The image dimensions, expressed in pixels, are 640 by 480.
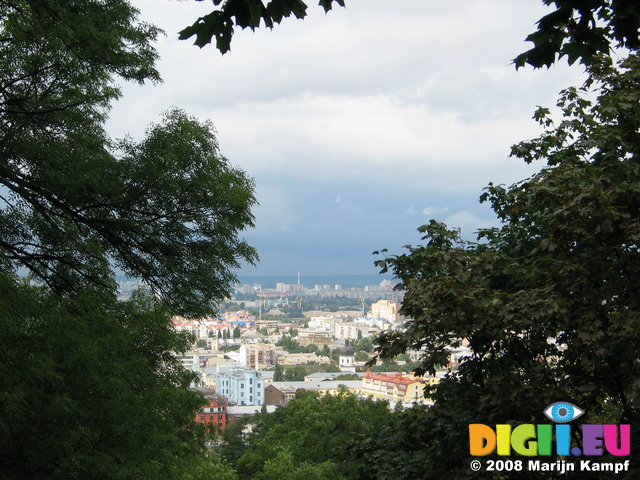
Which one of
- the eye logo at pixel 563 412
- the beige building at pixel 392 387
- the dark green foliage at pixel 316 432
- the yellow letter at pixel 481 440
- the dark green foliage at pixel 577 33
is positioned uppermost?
the dark green foliage at pixel 577 33

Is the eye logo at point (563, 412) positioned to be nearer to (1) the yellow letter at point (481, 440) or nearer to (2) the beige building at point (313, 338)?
(1) the yellow letter at point (481, 440)

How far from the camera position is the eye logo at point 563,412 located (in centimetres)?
439

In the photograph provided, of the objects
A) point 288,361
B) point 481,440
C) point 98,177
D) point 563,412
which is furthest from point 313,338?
point 563,412

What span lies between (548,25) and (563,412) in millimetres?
2872

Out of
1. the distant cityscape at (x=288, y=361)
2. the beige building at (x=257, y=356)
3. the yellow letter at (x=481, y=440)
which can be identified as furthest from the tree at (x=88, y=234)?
the beige building at (x=257, y=356)

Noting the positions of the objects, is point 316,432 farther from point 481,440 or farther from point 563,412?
point 563,412

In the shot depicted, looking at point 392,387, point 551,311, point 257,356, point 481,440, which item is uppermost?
point 551,311

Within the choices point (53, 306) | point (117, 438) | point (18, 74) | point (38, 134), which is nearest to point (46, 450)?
point (117, 438)

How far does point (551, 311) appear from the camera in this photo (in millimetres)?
4016

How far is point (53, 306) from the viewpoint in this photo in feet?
15.6

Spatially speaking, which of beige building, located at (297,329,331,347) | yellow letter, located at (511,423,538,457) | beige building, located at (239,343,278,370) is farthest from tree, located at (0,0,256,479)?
beige building, located at (297,329,331,347)

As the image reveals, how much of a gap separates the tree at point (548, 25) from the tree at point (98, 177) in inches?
104

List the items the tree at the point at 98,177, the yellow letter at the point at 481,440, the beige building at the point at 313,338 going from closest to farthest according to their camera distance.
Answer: the yellow letter at the point at 481,440
the tree at the point at 98,177
the beige building at the point at 313,338

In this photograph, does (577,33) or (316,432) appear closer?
(577,33)
